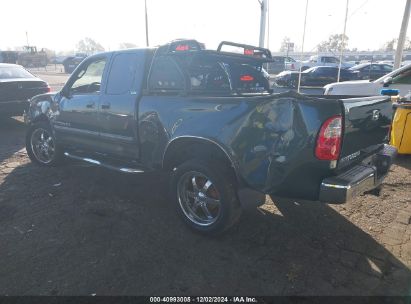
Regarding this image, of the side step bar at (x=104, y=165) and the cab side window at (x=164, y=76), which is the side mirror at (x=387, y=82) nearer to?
the cab side window at (x=164, y=76)

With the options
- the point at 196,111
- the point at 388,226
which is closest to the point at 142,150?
the point at 196,111

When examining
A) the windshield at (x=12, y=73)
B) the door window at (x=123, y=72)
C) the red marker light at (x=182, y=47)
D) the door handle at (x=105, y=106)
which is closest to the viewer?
the red marker light at (x=182, y=47)

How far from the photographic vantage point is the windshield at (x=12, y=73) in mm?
8945

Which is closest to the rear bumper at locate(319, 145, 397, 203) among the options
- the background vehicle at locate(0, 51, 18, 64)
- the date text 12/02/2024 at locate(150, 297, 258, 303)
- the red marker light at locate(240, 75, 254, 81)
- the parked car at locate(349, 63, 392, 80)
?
the date text 12/02/2024 at locate(150, 297, 258, 303)

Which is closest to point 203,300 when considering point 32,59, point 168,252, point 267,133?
point 168,252

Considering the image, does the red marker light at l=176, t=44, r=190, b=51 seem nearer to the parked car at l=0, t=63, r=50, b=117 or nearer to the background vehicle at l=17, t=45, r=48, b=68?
the parked car at l=0, t=63, r=50, b=117

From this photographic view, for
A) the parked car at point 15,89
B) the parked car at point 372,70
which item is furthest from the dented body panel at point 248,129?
the parked car at point 372,70

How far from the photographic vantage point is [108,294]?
272cm

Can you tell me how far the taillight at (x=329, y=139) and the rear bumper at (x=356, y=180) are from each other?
22 cm

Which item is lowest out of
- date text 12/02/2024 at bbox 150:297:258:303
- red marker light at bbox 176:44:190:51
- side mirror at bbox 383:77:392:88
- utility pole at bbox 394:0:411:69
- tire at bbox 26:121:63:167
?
date text 12/02/2024 at bbox 150:297:258:303

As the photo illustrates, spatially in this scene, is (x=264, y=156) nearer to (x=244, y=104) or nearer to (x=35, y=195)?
(x=244, y=104)

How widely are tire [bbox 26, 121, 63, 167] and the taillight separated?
14.0 feet

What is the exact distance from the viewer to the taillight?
2.84 m

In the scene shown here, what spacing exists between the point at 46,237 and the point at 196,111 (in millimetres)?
1983
